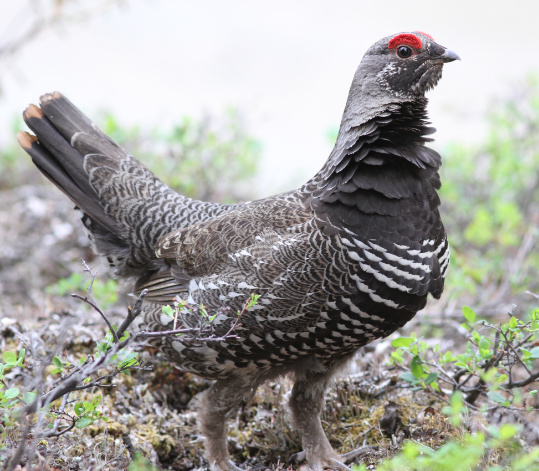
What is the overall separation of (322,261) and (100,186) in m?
2.07

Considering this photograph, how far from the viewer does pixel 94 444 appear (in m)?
3.94

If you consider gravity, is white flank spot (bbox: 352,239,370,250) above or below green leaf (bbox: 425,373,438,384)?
above

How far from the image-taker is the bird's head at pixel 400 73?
4023 millimetres

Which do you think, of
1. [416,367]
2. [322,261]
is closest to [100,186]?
[322,261]

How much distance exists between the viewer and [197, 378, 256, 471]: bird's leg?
13.8 feet

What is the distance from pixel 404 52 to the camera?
13.4 ft

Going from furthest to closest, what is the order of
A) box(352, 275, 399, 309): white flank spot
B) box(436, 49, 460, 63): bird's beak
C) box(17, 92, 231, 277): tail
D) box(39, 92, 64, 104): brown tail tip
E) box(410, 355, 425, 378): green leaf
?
box(39, 92, 64, 104): brown tail tip → box(17, 92, 231, 277): tail → box(436, 49, 460, 63): bird's beak → box(410, 355, 425, 378): green leaf → box(352, 275, 399, 309): white flank spot

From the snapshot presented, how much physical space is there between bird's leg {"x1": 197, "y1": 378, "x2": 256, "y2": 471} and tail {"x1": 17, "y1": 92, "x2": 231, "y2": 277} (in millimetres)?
1142

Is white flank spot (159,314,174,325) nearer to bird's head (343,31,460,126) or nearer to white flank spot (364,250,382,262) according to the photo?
white flank spot (364,250,382,262)

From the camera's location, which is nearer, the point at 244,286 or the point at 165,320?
the point at 244,286

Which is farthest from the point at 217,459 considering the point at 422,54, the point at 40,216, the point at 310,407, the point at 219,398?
the point at 40,216

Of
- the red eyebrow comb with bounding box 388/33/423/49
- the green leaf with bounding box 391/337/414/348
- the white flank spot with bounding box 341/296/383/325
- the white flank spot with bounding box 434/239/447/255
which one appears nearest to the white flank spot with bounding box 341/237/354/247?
the white flank spot with bounding box 341/296/383/325

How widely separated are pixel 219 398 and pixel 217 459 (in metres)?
0.41

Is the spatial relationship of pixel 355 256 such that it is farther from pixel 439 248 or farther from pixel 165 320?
pixel 165 320
